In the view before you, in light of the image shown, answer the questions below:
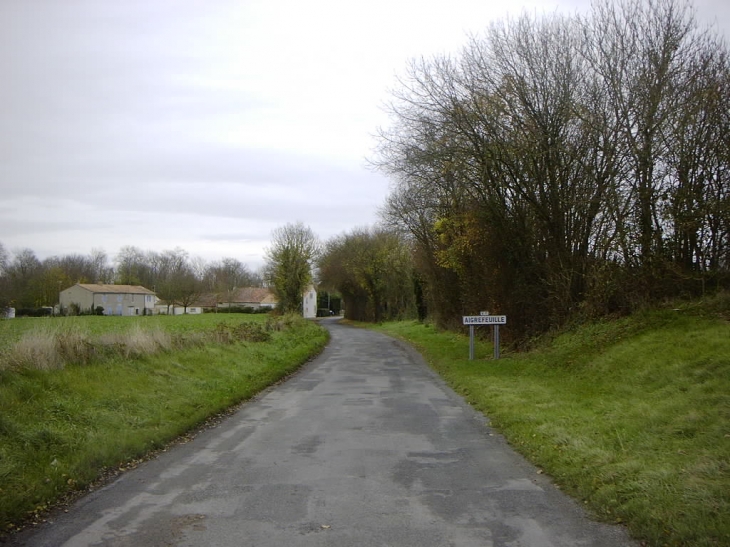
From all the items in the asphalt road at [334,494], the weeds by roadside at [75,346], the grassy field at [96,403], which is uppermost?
the weeds by roadside at [75,346]

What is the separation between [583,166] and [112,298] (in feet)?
318

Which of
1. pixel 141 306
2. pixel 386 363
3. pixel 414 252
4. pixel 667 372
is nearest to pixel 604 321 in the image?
pixel 667 372

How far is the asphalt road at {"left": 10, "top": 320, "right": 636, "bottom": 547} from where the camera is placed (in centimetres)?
509

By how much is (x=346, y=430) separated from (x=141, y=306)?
10415 centimetres

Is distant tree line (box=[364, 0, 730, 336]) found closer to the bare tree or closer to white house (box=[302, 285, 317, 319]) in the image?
the bare tree

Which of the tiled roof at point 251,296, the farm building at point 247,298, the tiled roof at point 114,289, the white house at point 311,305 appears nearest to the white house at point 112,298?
the tiled roof at point 114,289

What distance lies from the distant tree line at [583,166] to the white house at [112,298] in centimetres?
8740

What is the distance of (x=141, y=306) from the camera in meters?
107

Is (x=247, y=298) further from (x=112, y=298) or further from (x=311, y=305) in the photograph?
(x=112, y=298)

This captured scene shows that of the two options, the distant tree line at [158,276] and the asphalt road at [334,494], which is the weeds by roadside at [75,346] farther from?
the distant tree line at [158,276]

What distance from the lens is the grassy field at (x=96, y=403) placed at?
648cm

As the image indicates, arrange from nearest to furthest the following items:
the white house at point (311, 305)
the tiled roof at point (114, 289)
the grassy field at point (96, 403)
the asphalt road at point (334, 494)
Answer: the asphalt road at point (334, 494)
the grassy field at point (96, 403)
the tiled roof at point (114, 289)
the white house at point (311, 305)

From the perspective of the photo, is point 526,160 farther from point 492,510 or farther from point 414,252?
point 414,252

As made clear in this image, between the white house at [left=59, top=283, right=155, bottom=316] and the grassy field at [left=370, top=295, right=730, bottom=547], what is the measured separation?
9248 cm
